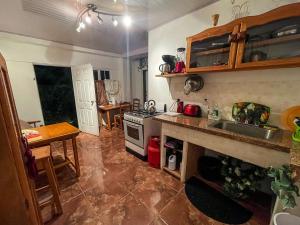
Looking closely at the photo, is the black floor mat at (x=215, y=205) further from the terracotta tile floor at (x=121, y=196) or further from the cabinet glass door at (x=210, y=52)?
the cabinet glass door at (x=210, y=52)

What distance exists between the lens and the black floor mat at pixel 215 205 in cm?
148

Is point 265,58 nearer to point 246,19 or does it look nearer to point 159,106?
point 246,19

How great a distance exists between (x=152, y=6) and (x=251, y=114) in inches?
80.1

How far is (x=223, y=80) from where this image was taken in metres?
1.97

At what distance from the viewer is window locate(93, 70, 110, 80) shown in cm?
453

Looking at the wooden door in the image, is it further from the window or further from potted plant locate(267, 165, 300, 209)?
the window

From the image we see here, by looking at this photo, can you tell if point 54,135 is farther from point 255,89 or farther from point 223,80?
point 255,89

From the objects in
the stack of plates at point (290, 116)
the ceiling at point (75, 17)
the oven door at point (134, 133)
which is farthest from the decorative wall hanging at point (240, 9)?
the oven door at point (134, 133)

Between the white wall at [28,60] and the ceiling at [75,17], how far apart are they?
0.22 m

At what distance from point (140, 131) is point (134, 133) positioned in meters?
0.23

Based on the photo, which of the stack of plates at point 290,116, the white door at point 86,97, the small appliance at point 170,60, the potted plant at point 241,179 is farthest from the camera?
the white door at point 86,97

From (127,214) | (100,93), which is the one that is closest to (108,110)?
(100,93)

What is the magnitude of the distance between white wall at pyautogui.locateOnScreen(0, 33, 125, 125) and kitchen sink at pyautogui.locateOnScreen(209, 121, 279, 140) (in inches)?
155

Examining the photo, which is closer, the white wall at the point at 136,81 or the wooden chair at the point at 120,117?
the wooden chair at the point at 120,117
